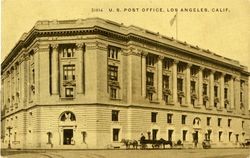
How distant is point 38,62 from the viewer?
31094 mm

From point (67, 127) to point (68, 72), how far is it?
3.92m

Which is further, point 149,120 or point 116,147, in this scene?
point 149,120

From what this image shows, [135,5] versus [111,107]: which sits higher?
[135,5]


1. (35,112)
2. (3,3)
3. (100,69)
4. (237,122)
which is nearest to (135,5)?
(3,3)

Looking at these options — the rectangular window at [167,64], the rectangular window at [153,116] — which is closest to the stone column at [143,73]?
the rectangular window at [153,116]

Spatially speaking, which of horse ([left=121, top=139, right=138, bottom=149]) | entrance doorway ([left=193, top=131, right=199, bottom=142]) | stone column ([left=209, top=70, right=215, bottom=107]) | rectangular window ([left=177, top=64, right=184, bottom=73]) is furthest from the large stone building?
stone column ([left=209, top=70, right=215, bottom=107])

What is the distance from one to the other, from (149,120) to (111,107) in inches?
139

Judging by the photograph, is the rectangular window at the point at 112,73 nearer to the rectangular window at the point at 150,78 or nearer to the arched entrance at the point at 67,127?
the rectangular window at the point at 150,78

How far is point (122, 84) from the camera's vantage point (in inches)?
1265

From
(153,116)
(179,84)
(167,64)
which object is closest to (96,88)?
(153,116)

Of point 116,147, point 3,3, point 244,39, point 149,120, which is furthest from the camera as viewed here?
point 149,120

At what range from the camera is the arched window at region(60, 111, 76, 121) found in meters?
30.8

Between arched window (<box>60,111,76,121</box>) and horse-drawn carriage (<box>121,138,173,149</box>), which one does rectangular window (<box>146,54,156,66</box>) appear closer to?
horse-drawn carriage (<box>121,138,173,149</box>)

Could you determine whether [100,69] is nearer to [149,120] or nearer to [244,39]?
[149,120]
